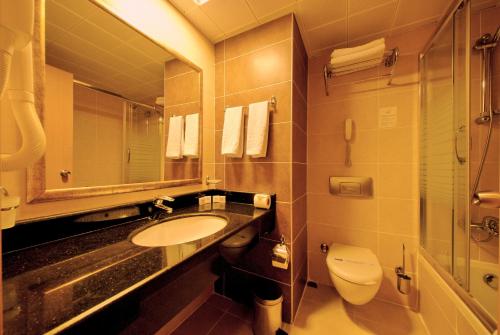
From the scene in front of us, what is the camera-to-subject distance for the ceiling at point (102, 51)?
2.52 feet

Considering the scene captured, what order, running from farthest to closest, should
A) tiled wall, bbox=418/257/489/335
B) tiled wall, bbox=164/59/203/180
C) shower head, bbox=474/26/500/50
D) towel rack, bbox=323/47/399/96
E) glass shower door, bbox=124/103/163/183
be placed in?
towel rack, bbox=323/47/399/96, tiled wall, bbox=164/59/203/180, shower head, bbox=474/26/500/50, glass shower door, bbox=124/103/163/183, tiled wall, bbox=418/257/489/335

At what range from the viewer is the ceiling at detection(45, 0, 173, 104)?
77cm

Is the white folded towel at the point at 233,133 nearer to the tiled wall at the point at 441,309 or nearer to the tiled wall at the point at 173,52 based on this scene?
the tiled wall at the point at 173,52

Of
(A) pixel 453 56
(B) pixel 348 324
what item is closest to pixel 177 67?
(A) pixel 453 56

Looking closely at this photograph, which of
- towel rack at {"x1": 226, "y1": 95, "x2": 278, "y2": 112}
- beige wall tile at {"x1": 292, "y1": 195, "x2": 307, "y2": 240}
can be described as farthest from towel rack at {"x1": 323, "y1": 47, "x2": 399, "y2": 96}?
beige wall tile at {"x1": 292, "y1": 195, "x2": 307, "y2": 240}

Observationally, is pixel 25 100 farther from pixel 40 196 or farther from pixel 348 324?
pixel 348 324

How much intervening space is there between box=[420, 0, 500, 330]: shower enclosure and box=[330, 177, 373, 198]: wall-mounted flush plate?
37cm

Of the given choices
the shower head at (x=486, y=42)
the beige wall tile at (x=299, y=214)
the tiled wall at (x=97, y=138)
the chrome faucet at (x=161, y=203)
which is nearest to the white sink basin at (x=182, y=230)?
the chrome faucet at (x=161, y=203)

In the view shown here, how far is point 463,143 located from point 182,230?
5.45ft

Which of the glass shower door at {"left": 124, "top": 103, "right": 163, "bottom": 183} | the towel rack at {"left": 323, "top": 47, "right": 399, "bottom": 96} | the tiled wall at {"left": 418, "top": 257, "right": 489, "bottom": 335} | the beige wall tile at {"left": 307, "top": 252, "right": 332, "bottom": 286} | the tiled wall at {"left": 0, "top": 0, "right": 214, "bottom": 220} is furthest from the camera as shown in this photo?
the beige wall tile at {"left": 307, "top": 252, "right": 332, "bottom": 286}

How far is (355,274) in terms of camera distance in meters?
1.20

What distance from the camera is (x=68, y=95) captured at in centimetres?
79

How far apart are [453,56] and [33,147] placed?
6.62ft

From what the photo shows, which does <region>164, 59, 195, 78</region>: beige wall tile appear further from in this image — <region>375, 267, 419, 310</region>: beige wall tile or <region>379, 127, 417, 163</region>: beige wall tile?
<region>375, 267, 419, 310</region>: beige wall tile
